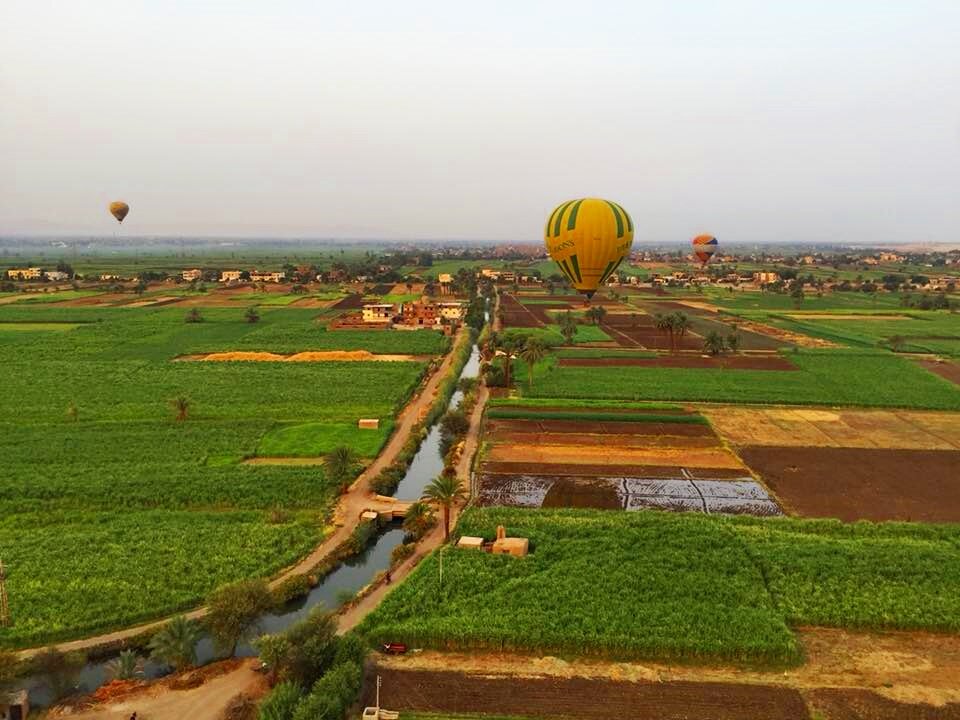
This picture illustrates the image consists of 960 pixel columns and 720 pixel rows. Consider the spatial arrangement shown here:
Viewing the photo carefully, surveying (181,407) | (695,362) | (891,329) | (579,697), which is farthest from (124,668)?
(891,329)

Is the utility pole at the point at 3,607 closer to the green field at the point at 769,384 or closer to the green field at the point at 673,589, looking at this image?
the green field at the point at 673,589

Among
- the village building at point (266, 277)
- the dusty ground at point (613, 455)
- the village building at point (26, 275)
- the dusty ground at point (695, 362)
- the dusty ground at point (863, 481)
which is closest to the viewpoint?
the dusty ground at point (863, 481)

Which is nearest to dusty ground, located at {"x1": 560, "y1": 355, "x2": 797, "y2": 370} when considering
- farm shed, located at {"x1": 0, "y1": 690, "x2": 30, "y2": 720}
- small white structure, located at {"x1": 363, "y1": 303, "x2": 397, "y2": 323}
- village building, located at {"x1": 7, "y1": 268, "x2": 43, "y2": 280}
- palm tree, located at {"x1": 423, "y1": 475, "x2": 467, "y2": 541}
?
small white structure, located at {"x1": 363, "y1": 303, "x2": 397, "y2": 323}

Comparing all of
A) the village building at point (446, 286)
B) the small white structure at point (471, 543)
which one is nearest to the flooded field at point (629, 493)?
the small white structure at point (471, 543)

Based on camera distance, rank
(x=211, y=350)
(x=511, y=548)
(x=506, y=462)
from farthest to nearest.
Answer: (x=211, y=350), (x=506, y=462), (x=511, y=548)

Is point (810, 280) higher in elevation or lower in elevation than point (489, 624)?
higher

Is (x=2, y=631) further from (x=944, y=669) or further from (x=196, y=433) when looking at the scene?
(x=944, y=669)

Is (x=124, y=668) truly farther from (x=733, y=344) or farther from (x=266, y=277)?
(x=266, y=277)

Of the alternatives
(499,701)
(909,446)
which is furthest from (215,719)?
(909,446)
